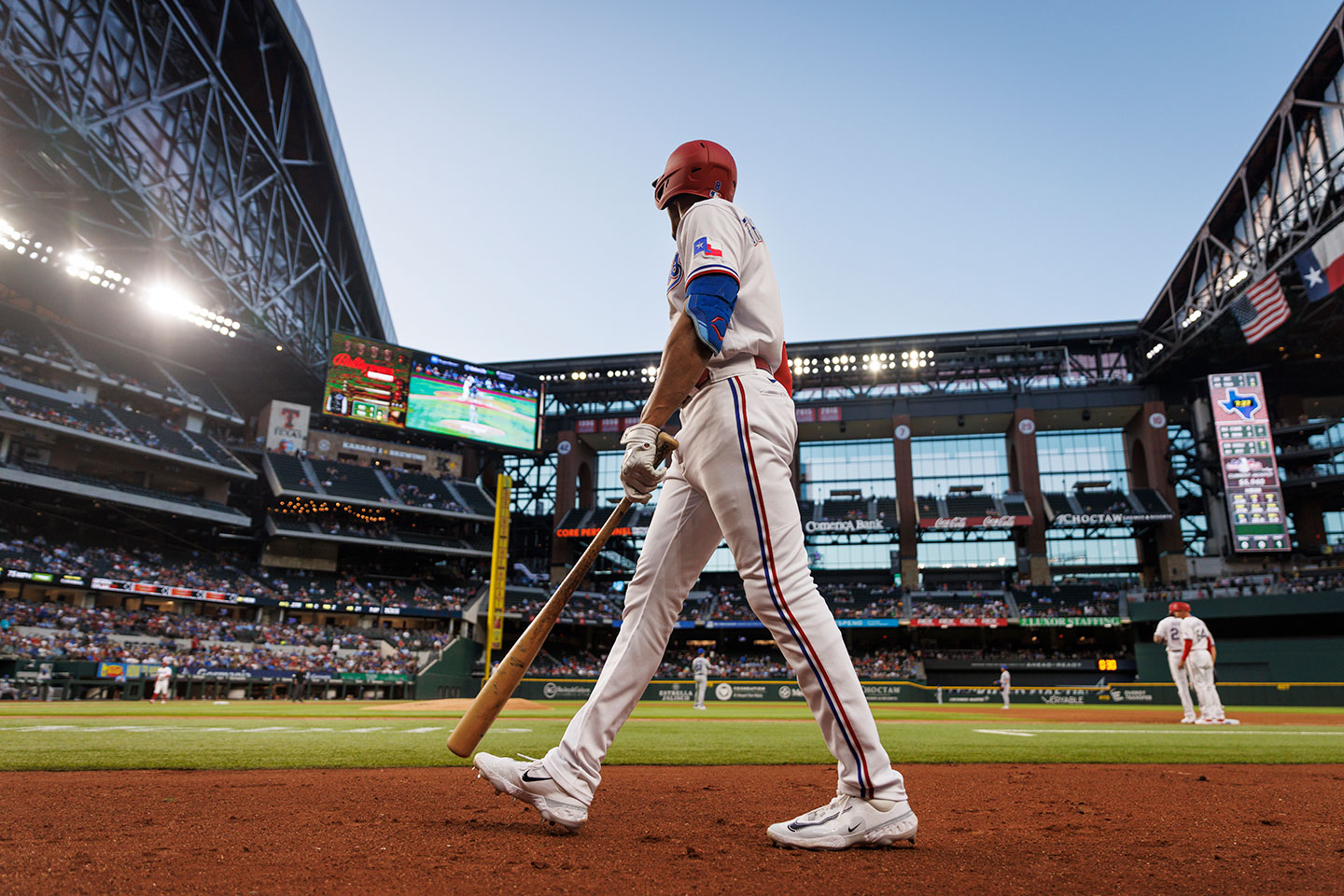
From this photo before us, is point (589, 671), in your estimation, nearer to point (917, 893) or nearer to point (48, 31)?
point (48, 31)

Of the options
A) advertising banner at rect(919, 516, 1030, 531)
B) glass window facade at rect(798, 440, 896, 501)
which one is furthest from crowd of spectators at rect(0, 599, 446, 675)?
advertising banner at rect(919, 516, 1030, 531)

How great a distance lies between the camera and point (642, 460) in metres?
2.70

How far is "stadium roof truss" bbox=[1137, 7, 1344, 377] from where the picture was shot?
24.4 metres

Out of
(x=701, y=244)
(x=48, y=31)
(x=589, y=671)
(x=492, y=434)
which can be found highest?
(x=48, y=31)

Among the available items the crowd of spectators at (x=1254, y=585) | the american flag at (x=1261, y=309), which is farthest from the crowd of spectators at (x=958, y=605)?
the american flag at (x=1261, y=309)

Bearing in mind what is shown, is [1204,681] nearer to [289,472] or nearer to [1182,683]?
[1182,683]

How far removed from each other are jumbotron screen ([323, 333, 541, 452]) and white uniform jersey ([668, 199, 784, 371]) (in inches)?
1599

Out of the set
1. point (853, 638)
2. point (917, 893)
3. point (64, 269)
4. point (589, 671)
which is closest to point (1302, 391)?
point (853, 638)

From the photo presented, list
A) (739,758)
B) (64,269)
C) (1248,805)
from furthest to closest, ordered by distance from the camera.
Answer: (64,269), (739,758), (1248,805)

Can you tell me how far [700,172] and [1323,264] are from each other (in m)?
30.8

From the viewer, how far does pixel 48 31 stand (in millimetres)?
20047

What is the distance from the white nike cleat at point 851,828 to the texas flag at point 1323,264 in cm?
3026

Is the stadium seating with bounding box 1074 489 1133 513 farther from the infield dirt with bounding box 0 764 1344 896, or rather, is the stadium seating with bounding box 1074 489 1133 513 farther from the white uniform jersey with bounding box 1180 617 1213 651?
the infield dirt with bounding box 0 764 1344 896

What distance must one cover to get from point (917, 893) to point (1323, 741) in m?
8.07
